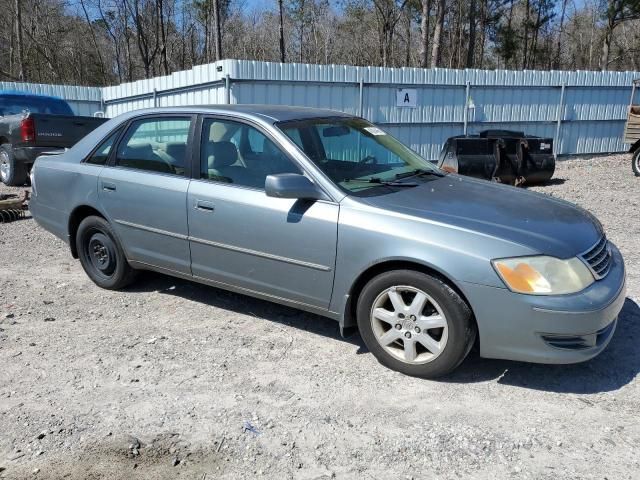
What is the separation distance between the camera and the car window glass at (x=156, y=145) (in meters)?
4.44

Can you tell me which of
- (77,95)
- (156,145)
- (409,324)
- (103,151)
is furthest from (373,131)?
(77,95)

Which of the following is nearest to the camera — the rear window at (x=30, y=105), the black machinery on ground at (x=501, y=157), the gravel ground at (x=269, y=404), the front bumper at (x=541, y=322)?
the gravel ground at (x=269, y=404)

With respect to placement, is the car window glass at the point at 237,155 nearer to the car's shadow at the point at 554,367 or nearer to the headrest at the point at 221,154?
the headrest at the point at 221,154

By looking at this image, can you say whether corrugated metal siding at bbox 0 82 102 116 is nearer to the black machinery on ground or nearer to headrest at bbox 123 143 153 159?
the black machinery on ground

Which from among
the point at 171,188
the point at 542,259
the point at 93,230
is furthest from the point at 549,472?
the point at 93,230

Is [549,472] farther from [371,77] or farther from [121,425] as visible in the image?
[371,77]

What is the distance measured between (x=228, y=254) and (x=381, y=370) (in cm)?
137

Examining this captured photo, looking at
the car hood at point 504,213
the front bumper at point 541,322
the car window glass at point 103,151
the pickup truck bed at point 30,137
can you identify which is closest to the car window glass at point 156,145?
the car window glass at point 103,151

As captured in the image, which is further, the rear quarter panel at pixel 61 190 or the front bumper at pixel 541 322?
the rear quarter panel at pixel 61 190

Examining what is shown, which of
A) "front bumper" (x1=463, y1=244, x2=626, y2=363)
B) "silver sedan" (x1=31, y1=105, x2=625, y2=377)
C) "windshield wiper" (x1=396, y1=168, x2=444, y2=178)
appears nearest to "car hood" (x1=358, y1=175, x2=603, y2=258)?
"silver sedan" (x1=31, y1=105, x2=625, y2=377)

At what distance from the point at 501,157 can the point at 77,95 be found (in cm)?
1460

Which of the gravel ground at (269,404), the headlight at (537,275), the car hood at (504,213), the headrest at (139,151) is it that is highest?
the headrest at (139,151)

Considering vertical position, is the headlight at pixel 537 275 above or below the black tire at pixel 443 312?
above

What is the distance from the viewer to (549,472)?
261 centimetres
